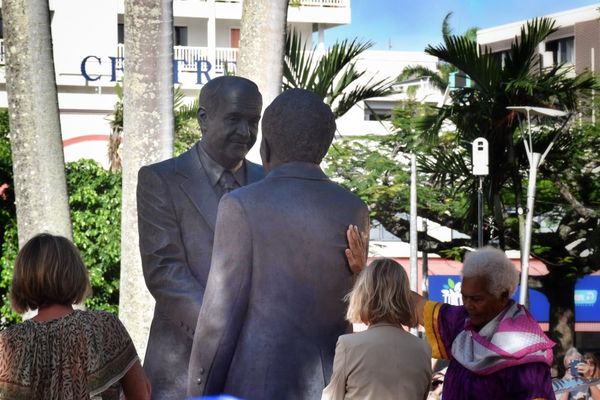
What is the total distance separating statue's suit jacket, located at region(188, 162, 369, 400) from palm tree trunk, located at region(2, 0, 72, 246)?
7.64m

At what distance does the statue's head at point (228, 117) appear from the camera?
5.09 m

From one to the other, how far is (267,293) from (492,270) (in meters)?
1.06

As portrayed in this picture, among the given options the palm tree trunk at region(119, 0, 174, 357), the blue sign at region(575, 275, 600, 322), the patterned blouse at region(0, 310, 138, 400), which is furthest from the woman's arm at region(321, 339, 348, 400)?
the blue sign at region(575, 275, 600, 322)

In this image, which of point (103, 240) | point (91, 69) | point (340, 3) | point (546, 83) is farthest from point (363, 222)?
point (340, 3)

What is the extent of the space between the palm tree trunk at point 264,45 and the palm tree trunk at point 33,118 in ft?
6.57

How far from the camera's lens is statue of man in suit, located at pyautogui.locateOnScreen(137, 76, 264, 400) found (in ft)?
16.6

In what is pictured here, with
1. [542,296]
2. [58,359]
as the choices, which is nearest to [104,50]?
[542,296]

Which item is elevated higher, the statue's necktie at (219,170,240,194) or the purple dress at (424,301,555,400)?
the statue's necktie at (219,170,240,194)

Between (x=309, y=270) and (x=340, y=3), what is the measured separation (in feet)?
151

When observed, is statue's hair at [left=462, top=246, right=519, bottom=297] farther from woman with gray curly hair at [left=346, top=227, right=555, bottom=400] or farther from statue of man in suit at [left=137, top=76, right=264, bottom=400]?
statue of man in suit at [left=137, top=76, right=264, bottom=400]

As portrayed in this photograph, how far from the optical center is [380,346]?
464 cm

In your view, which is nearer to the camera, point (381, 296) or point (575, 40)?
point (381, 296)

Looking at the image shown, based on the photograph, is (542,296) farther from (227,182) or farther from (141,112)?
(227,182)

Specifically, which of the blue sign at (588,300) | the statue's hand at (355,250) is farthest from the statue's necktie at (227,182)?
the blue sign at (588,300)
